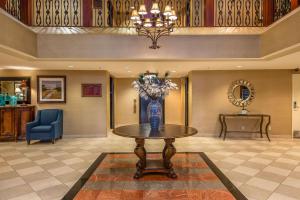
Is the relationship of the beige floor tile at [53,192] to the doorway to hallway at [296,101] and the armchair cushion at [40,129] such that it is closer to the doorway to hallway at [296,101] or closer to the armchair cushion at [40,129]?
the armchair cushion at [40,129]

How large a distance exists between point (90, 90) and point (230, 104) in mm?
4704

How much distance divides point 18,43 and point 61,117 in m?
3.12

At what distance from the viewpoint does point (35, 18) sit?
231 inches

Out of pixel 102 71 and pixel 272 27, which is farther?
pixel 102 71

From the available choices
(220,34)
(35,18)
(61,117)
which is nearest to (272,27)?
(220,34)

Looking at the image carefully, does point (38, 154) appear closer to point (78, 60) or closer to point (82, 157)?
point (82, 157)

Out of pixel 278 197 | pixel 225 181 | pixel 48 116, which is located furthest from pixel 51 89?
pixel 278 197

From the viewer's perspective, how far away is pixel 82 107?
24.9 feet

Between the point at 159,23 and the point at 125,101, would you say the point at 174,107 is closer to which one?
the point at 125,101

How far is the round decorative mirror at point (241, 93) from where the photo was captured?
748cm

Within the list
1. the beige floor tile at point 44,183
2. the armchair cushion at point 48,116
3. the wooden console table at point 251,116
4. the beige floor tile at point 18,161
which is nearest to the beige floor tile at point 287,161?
the wooden console table at point 251,116

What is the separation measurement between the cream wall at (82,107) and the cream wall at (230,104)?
120 inches

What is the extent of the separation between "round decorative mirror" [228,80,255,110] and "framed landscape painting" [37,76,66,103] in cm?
554

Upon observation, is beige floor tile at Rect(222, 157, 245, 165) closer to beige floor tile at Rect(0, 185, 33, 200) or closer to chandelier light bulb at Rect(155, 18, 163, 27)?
chandelier light bulb at Rect(155, 18, 163, 27)
